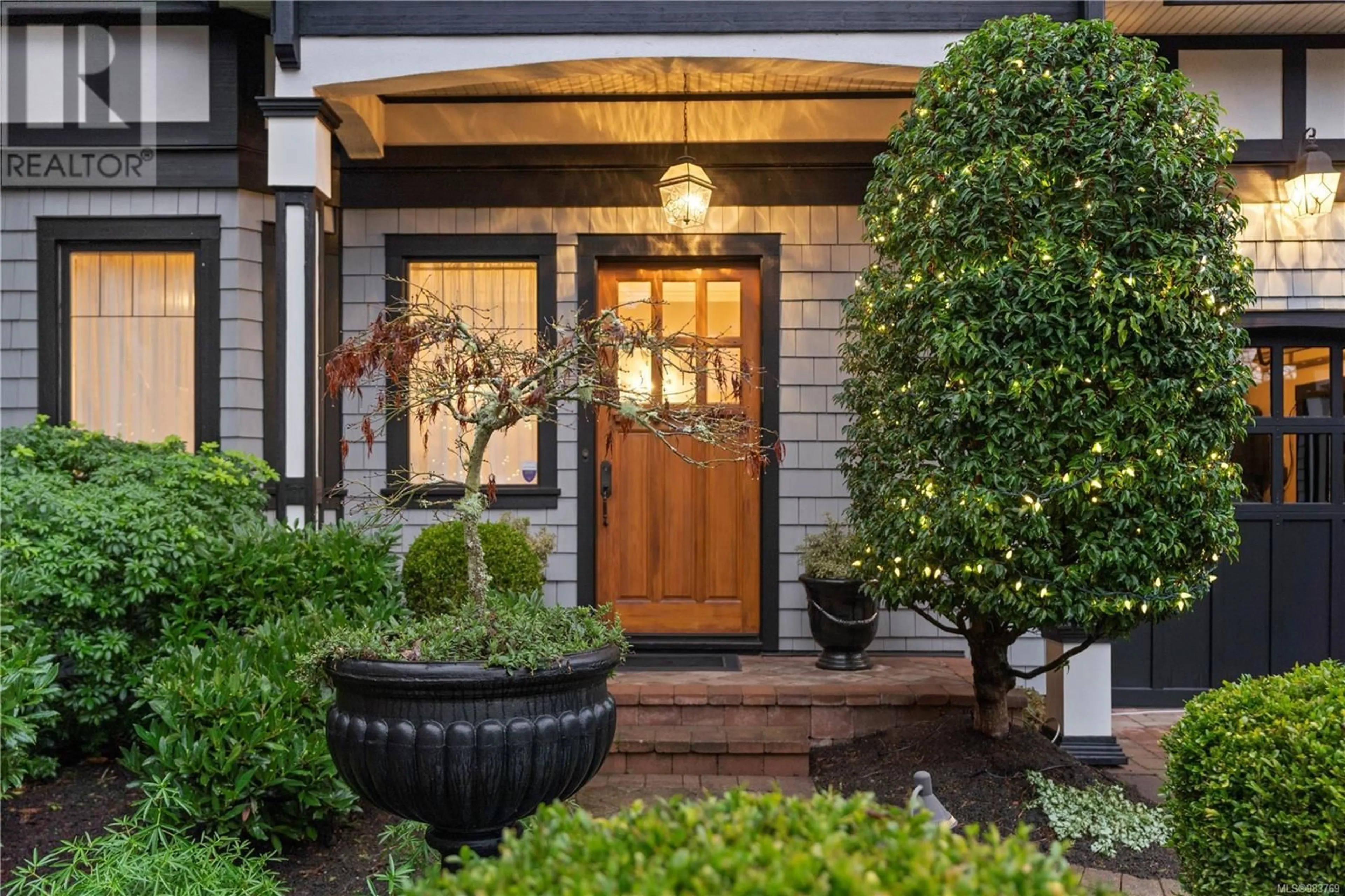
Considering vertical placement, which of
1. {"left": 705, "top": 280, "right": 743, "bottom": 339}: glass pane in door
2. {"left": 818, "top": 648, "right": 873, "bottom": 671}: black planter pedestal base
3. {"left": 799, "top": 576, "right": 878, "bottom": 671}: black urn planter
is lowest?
{"left": 818, "top": 648, "right": 873, "bottom": 671}: black planter pedestal base

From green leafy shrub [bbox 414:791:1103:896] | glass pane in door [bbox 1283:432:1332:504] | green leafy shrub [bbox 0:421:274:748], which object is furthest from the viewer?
glass pane in door [bbox 1283:432:1332:504]

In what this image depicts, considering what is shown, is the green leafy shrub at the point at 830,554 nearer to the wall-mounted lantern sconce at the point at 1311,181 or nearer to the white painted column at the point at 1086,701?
the white painted column at the point at 1086,701

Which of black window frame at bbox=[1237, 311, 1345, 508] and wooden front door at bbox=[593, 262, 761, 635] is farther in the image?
wooden front door at bbox=[593, 262, 761, 635]

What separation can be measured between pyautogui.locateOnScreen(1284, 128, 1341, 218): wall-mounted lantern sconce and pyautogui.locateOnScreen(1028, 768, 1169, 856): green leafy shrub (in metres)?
Answer: 3.42

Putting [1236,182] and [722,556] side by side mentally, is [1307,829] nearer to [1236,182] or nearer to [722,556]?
[722,556]

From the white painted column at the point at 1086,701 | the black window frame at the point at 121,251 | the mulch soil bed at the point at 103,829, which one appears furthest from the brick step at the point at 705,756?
the black window frame at the point at 121,251

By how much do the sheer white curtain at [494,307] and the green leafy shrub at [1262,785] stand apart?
3.97m

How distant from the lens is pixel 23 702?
10.8 ft

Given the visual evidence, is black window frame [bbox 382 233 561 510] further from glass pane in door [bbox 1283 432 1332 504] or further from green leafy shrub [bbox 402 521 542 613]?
glass pane in door [bbox 1283 432 1332 504]

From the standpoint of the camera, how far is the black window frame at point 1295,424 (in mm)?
5523

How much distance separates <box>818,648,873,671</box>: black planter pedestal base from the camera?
17.0 feet

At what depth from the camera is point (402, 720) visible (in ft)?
8.76

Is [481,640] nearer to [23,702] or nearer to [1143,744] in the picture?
[23,702]

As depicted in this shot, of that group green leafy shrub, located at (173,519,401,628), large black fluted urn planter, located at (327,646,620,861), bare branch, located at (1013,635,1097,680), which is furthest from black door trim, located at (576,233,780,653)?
large black fluted urn planter, located at (327,646,620,861)
